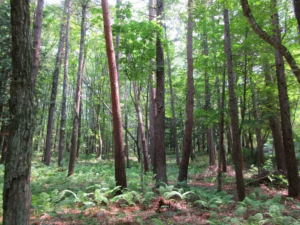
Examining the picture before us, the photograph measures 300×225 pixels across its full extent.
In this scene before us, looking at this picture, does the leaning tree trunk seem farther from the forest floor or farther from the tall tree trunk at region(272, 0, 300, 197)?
the tall tree trunk at region(272, 0, 300, 197)

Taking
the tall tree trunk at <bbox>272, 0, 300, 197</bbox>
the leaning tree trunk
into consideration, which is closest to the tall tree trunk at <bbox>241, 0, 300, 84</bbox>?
the leaning tree trunk

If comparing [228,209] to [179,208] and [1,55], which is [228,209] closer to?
[179,208]

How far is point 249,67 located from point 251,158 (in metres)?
10.9

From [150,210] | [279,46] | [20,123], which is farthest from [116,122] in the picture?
[279,46]

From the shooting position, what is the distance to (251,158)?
1728 centimetres

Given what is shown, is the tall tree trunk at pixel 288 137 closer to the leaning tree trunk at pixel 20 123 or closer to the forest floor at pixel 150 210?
the forest floor at pixel 150 210

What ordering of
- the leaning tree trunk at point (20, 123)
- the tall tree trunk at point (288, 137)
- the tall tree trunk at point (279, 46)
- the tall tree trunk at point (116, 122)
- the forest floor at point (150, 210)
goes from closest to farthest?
the leaning tree trunk at point (20, 123)
the tall tree trunk at point (279, 46)
the forest floor at point (150, 210)
the tall tree trunk at point (116, 122)
the tall tree trunk at point (288, 137)

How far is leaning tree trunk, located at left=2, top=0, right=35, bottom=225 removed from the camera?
9.50 feet

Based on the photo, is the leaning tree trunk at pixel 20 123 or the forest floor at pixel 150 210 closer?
the leaning tree trunk at pixel 20 123

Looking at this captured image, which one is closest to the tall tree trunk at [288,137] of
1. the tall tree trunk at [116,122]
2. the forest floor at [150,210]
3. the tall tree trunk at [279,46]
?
the forest floor at [150,210]

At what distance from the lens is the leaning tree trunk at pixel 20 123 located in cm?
290

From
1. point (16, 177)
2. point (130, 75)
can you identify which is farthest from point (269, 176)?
point (16, 177)

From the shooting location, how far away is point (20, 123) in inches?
119

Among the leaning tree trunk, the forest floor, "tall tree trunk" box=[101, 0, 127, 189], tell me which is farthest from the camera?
"tall tree trunk" box=[101, 0, 127, 189]
